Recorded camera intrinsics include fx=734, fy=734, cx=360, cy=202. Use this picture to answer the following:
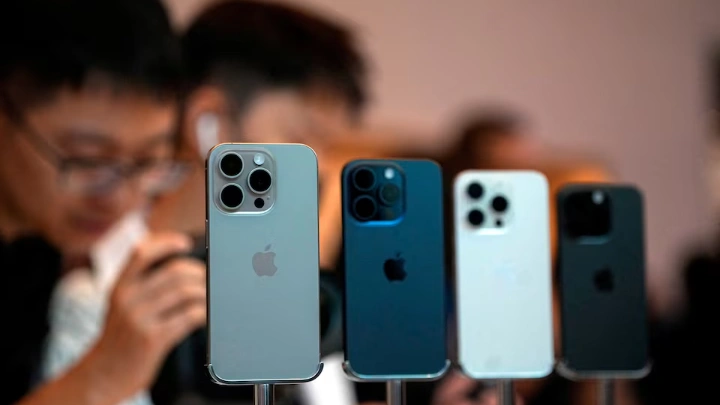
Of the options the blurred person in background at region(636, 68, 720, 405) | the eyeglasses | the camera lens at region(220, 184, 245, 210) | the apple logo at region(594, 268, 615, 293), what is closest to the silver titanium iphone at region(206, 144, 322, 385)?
the camera lens at region(220, 184, 245, 210)

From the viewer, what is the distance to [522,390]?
3.06 feet

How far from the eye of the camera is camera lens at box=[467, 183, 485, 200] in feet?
1.83

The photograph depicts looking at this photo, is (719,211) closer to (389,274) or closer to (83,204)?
(389,274)

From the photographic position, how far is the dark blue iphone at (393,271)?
503 mm

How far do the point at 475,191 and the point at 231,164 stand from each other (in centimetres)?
19

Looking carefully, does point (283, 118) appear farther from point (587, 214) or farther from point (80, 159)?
point (587, 214)

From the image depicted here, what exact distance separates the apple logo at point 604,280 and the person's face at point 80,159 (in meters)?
0.47

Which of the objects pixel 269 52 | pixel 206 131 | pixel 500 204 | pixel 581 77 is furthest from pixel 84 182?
pixel 581 77

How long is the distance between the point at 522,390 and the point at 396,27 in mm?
486

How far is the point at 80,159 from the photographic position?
30.9 inches

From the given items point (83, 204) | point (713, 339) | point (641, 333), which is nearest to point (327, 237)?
point (83, 204)

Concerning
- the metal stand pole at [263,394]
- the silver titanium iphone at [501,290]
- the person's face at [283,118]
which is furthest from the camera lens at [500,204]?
the person's face at [283,118]

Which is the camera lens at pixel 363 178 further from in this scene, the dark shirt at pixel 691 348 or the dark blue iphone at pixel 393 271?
the dark shirt at pixel 691 348

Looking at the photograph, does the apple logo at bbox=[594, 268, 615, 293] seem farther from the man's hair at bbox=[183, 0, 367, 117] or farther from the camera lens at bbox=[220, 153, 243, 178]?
the man's hair at bbox=[183, 0, 367, 117]
